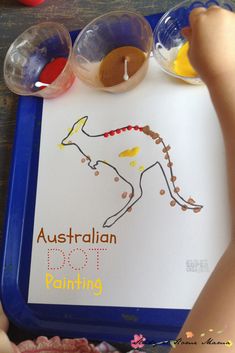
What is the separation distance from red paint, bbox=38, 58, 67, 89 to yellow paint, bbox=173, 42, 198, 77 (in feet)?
0.58

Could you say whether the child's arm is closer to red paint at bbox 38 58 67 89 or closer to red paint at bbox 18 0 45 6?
red paint at bbox 38 58 67 89

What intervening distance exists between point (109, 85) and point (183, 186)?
188 millimetres

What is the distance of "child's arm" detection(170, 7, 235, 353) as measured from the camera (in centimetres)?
33

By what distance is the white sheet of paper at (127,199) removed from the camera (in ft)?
1.65

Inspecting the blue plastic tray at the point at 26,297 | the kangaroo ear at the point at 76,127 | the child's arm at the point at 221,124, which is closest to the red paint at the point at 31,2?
the blue plastic tray at the point at 26,297

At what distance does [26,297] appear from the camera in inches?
21.5

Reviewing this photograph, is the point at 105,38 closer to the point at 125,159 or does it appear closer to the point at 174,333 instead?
the point at 125,159

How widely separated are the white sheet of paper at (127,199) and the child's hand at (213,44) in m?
0.13

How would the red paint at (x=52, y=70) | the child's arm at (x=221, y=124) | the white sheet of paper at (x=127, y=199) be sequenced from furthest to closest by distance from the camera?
the red paint at (x=52, y=70)
the white sheet of paper at (x=127, y=199)
the child's arm at (x=221, y=124)

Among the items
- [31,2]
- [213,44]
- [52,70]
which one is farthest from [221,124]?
[31,2]

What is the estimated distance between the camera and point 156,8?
0.64 metres

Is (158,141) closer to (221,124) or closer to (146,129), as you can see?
(146,129)

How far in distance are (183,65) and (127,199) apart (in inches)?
8.2

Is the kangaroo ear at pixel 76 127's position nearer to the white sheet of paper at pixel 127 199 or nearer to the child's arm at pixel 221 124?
the white sheet of paper at pixel 127 199
